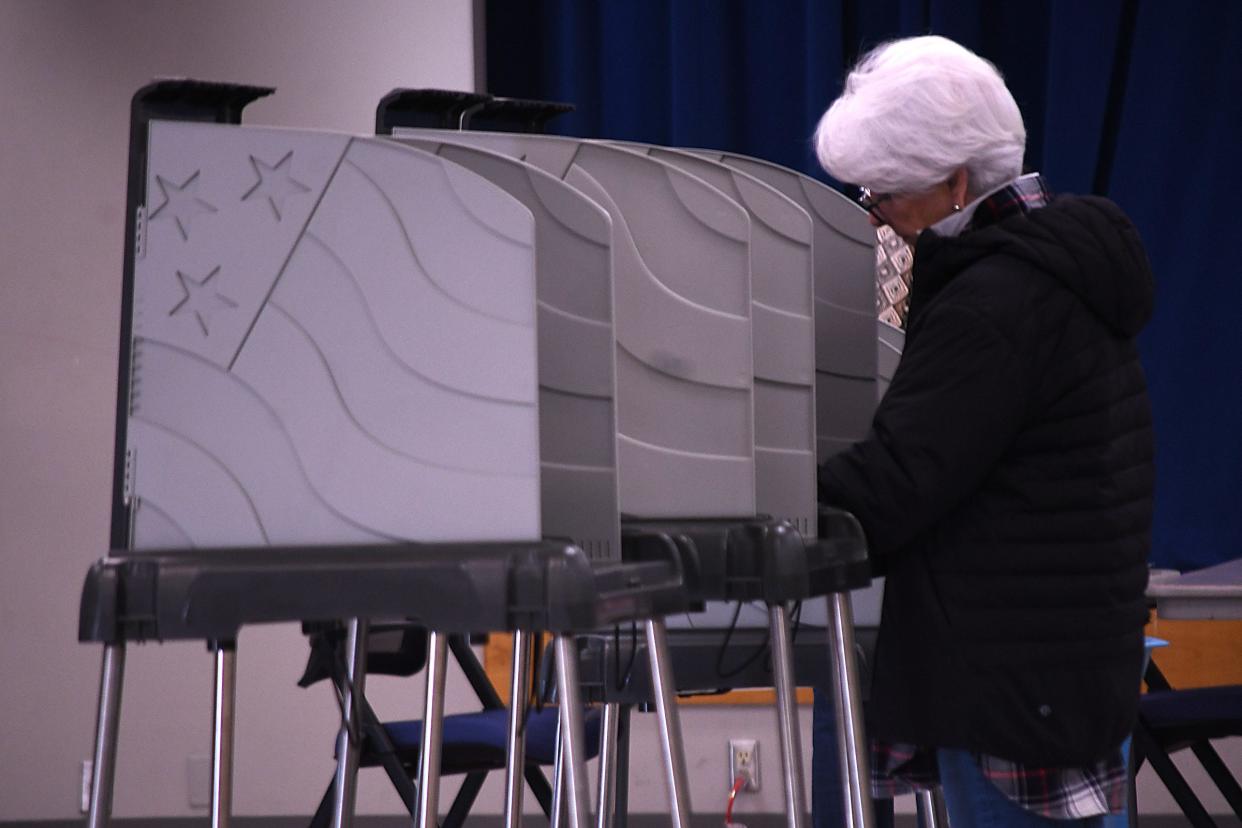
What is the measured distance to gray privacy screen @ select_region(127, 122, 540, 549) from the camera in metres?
1.24

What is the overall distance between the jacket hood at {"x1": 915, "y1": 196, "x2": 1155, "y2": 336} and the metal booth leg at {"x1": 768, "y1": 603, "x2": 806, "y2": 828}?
16.0 inches

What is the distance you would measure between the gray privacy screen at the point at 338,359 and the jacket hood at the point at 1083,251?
0.53 metres

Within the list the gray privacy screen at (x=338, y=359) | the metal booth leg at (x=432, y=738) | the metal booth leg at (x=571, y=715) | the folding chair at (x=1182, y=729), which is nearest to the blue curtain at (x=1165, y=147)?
the folding chair at (x=1182, y=729)

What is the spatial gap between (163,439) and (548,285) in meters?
0.38

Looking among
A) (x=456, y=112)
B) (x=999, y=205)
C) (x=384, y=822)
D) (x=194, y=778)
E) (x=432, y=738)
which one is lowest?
(x=384, y=822)

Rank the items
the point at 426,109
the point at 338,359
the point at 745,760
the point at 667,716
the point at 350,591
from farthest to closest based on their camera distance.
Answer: the point at 745,760 → the point at 426,109 → the point at 667,716 → the point at 338,359 → the point at 350,591

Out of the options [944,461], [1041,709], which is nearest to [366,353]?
[944,461]

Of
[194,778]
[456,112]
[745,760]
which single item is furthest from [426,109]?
[194,778]

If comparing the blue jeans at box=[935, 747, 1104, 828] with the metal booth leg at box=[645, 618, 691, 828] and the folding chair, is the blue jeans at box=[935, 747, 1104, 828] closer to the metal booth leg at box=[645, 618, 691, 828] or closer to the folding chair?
the metal booth leg at box=[645, 618, 691, 828]

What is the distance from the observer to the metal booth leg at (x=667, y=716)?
54.2 inches

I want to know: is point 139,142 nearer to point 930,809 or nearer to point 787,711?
point 787,711

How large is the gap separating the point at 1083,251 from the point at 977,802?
559 millimetres

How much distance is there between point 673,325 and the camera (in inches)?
61.7

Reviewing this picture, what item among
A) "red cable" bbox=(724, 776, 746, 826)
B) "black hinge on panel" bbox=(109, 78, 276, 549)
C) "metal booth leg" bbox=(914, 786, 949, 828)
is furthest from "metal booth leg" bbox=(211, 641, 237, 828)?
"red cable" bbox=(724, 776, 746, 826)
